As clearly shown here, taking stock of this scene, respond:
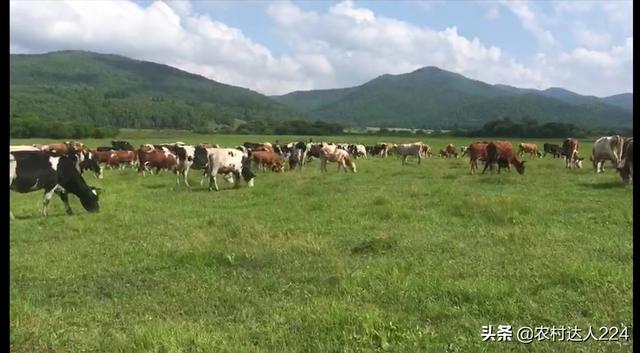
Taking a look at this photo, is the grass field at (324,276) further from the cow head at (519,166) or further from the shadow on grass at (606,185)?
the cow head at (519,166)

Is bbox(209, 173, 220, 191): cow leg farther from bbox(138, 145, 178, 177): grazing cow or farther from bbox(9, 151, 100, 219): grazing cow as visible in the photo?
bbox(138, 145, 178, 177): grazing cow

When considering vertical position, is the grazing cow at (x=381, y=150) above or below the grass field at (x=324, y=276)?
above

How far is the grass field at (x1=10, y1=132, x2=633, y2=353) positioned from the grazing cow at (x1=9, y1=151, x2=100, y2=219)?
3.55 feet

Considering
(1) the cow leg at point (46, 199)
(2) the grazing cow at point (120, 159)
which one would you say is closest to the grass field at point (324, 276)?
(1) the cow leg at point (46, 199)

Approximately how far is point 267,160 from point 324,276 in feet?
75.5

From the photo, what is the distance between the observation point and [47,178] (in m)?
16.2

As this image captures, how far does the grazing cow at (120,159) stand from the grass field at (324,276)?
24.0m

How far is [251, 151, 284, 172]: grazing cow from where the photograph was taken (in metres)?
30.4

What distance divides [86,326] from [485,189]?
15538mm

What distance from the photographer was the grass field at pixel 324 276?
5.66 metres

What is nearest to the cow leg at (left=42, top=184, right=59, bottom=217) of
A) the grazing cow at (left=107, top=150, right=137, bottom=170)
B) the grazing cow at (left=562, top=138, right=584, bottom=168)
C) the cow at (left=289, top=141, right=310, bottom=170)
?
the cow at (left=289, top=141, right=310, bottom=170)

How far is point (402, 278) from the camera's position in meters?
7.61
